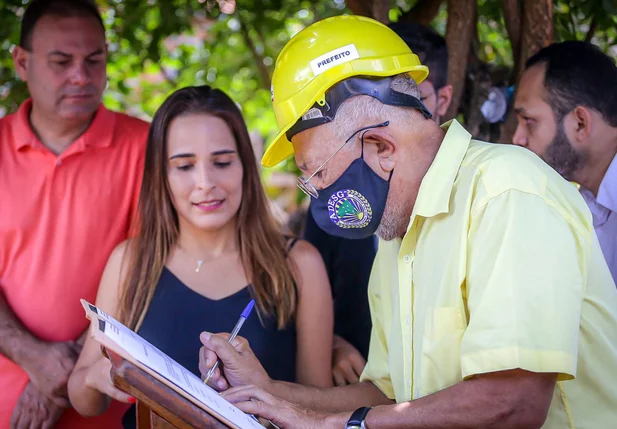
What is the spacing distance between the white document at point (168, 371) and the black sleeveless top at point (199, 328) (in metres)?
0.92

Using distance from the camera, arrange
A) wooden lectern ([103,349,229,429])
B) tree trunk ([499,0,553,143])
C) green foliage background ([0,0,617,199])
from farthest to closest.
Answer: green foliage background ([0,0,617,199])
tree trunk ([499,0,553,143])
wooden lectern ([103,349,229,429])

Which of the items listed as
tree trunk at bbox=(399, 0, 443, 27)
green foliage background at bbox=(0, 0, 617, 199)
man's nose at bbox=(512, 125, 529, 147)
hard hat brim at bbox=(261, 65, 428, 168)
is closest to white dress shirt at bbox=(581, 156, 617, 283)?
man's nose at bbox=(512, 125, 529, 147)

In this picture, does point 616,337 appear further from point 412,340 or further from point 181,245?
point 181,245

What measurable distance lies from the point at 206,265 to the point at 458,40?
185 cm

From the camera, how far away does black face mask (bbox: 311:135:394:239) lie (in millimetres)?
2285

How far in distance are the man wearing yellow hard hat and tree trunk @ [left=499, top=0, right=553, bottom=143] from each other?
159 centimetres

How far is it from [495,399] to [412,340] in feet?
1.13

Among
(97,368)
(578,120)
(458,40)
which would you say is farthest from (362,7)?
(97,368)

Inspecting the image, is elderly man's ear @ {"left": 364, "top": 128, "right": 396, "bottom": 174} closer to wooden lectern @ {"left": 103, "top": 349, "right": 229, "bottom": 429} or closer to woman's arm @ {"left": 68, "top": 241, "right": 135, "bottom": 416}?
wooden lectern @ {"left": 103, "top": 349, "right": 229, "bottom": 429}

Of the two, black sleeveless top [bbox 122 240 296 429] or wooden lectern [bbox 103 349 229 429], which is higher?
wooden lectern [bbox 103 349 229 429]

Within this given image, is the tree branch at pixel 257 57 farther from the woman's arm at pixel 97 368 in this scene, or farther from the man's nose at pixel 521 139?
the woman's arm at pixel 97 368

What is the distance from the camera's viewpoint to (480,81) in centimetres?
434

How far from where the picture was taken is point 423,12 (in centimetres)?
445

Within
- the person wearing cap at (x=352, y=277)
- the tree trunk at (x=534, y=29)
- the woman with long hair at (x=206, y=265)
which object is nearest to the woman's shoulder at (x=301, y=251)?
the woman with long hair at (x=206, y=265)
